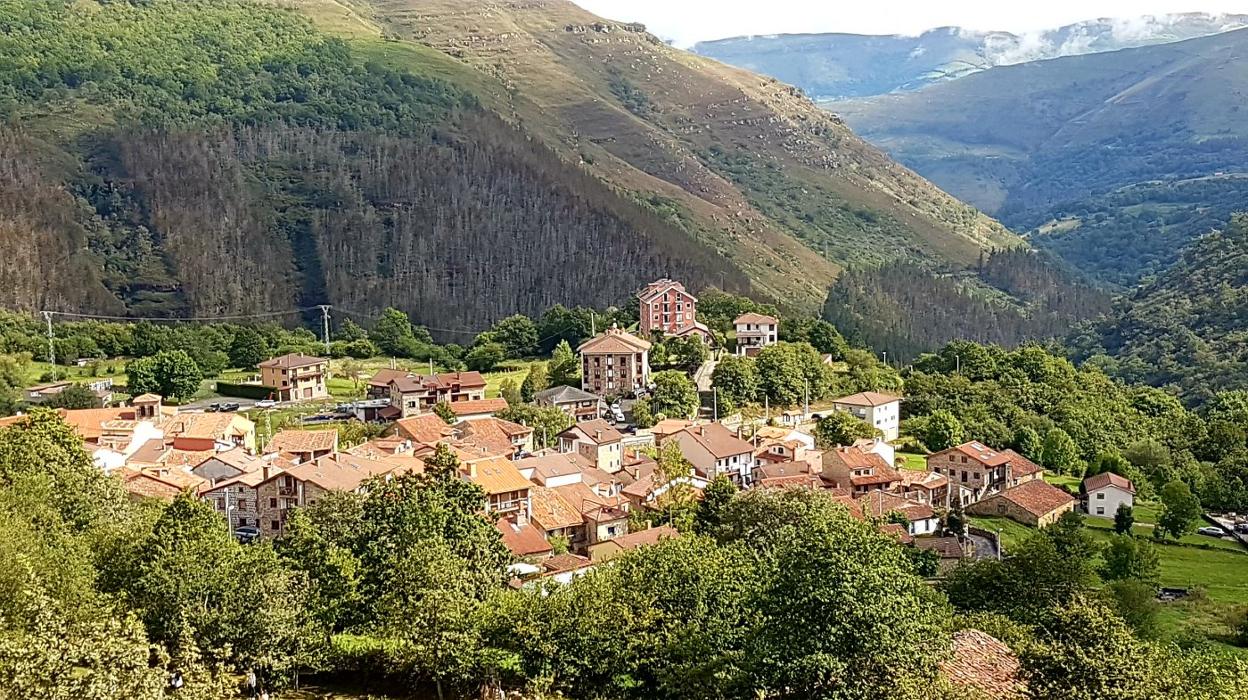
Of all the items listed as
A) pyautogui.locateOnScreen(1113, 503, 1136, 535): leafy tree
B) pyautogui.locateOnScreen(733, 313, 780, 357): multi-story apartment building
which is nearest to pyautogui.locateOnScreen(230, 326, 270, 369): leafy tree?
pyautogui.locateOnScreen(733, 313, 780, 357): multi-story apartment building

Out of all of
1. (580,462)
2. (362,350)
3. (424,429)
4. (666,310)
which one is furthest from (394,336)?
(580,462)

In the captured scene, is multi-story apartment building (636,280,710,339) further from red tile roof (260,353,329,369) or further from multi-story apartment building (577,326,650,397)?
red tile roof (260,353,329,369)

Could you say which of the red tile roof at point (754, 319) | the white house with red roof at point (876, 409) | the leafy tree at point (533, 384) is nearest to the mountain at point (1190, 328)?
the red tile roof at point (754, 319)

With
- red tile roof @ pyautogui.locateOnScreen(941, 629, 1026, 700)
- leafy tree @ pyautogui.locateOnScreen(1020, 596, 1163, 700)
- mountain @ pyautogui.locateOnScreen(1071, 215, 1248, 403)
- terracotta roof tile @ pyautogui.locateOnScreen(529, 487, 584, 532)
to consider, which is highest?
leafy tree @ pyautogui.locateOnScreen(1020, 596, 1163, 700)

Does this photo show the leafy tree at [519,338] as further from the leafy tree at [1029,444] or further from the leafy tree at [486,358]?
the leafy tree at [1029,444]

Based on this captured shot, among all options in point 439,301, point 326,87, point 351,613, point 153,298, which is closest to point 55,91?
point 326,87

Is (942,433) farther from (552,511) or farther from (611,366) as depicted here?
(552,511)
